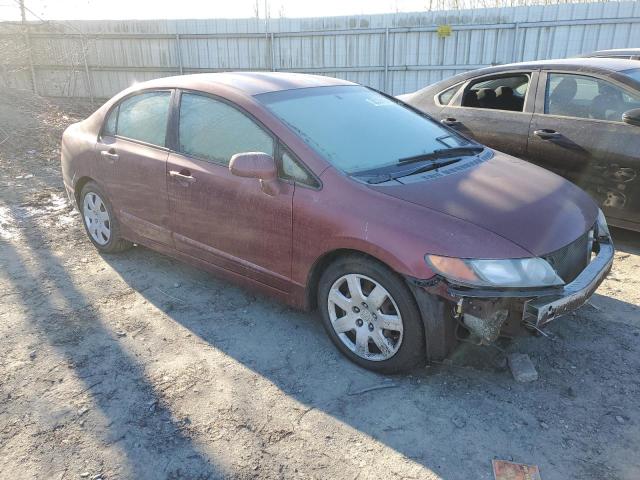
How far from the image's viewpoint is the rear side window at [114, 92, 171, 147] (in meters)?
3.90

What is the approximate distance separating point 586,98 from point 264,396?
3.98 metres

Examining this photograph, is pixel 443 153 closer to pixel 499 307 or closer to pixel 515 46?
pixel 499 307

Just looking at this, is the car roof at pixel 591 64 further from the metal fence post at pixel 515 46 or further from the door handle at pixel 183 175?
the metal fence post at pixel 515 46

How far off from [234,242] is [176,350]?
0.77 meters

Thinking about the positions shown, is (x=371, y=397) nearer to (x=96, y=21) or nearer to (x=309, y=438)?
(x=309, y=438)

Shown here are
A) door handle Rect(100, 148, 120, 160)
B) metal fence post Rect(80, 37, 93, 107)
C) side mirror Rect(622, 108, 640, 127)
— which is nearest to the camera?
door handle Rect(100, 148, 120, 160)

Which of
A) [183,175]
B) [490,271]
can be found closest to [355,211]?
[490,271]

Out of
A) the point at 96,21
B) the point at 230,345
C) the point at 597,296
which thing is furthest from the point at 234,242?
the point at 96,21

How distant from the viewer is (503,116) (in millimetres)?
5141

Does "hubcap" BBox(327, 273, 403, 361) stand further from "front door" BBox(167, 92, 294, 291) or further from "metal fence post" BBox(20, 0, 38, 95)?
"metal fence post" BBox(20, 0, 38, 95)

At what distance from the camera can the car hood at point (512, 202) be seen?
2.68 metres

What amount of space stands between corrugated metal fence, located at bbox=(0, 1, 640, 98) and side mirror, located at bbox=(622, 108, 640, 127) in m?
9.03

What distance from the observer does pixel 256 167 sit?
2992 mm

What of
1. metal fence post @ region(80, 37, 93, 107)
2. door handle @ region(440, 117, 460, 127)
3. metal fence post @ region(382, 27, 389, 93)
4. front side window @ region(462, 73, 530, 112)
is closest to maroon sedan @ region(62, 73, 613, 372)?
door handle @ region(440, 117, 460, 127)
